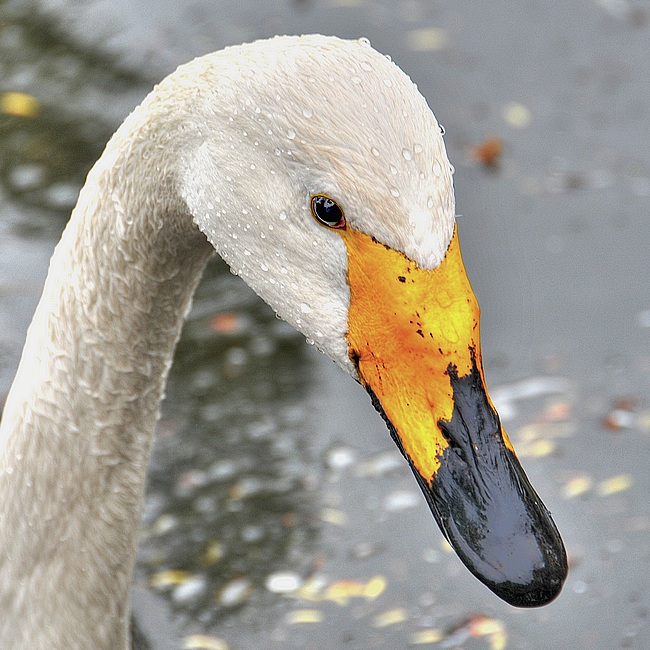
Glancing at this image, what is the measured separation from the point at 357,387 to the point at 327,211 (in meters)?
3.83

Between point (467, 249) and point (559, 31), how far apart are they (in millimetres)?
2919

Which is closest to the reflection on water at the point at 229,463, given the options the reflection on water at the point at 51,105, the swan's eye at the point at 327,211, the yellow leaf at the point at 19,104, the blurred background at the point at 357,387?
the blurred background at the point at 357,387

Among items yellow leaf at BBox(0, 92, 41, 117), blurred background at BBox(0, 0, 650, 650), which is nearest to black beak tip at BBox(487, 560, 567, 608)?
blurred background at BBox(0, 0, 650, 650)

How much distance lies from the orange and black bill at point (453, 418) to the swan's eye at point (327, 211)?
42mm

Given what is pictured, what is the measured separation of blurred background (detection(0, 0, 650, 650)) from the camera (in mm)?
5836

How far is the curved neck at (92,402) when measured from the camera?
12.5 feet

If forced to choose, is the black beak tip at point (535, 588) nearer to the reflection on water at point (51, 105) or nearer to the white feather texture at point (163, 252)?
the white feather texture at point (163, 252)

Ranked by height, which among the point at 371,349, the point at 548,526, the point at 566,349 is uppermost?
the point at 566,349

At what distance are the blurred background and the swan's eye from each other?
303 centimetres

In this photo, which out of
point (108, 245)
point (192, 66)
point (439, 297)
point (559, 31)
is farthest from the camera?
point (559, 31)

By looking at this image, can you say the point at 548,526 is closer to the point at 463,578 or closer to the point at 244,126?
the point at 244,126

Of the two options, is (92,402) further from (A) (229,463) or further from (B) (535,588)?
(A) (229,463)

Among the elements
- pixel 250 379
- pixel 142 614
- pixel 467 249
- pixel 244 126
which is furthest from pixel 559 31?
pixel 244 126

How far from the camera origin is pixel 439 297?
3197 millimetres
